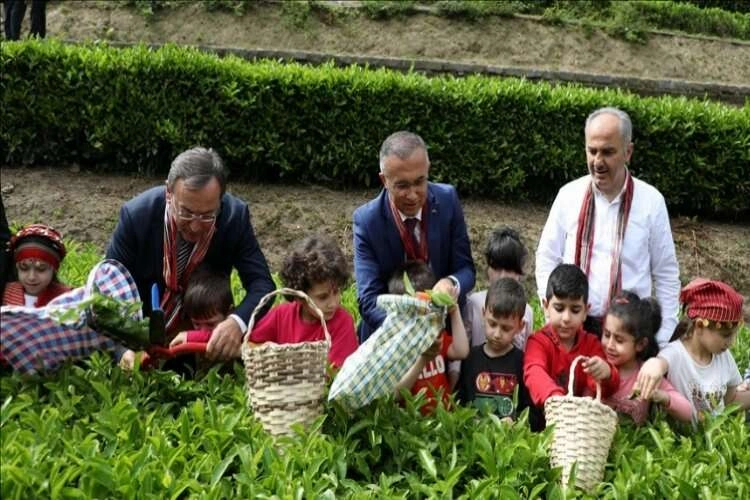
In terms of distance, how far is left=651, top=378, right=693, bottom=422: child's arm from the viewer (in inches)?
159

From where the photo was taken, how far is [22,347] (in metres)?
3.48

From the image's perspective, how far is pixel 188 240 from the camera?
4.46 m

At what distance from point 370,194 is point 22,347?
6.32 metres

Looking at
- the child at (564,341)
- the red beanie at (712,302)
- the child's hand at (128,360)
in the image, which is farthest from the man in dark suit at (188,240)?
the red beanie at (712,302)

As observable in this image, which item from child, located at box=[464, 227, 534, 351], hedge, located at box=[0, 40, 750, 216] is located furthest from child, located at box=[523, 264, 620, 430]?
hedge, located at box=[0, 40, 750, 216]

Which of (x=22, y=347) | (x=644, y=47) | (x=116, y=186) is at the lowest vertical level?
(x=116, y=186)

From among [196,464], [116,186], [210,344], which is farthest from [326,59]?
[196,464]

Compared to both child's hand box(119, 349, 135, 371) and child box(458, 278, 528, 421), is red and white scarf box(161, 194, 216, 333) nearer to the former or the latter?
child's hand box(119, 349, 135, 371)

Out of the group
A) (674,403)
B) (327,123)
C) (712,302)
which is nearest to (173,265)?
(674,403)

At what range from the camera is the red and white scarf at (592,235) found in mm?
4781

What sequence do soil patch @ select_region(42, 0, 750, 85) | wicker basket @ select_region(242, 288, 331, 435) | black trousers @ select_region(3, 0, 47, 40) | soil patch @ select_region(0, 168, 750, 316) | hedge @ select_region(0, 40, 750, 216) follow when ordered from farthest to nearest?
soil patch @ select_region(42, 0, 750, 85), black trousers @ select_region(3, 0, 47, 40), hedge @ select_region(0, 40, 750, 216), soil patch @ select_region(0, 168, 750, 316), wicker basket @ select_region(242, 288, 331, 435)

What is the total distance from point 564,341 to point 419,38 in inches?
415

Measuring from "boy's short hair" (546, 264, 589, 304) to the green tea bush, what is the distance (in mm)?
662

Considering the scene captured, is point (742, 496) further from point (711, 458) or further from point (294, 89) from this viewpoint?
point (294, 89)
